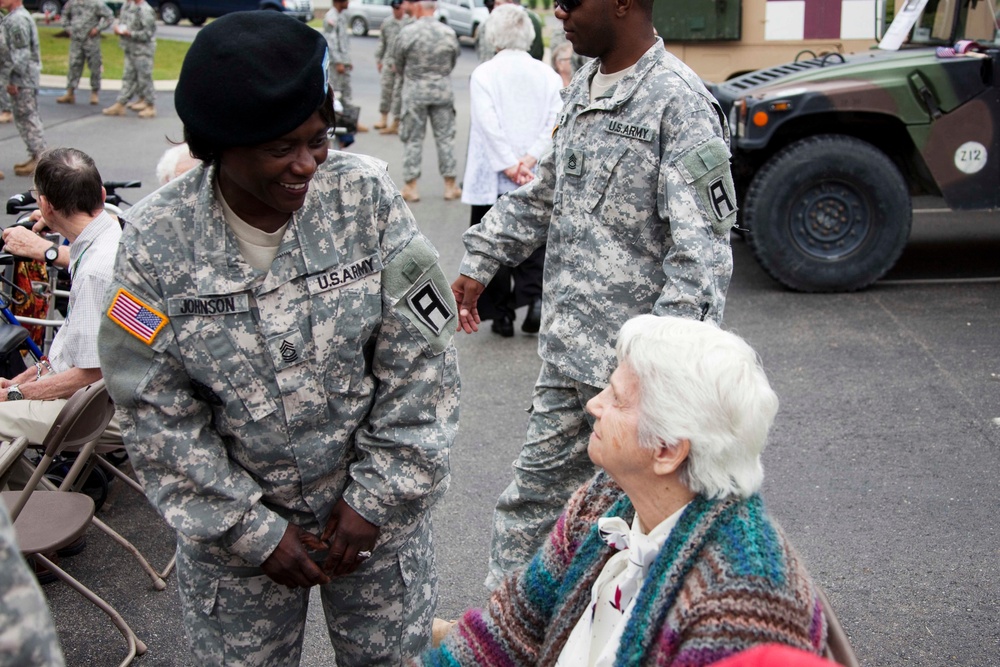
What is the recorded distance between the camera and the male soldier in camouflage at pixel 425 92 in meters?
9.62

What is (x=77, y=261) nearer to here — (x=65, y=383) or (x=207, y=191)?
(x=65, y=383)

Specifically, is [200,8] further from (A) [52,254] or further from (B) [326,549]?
(B) [326,549]

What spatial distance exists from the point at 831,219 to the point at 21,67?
7.79 meters

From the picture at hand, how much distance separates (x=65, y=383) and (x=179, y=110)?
2.25 meters

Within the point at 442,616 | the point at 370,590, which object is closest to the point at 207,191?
the point at 370,590

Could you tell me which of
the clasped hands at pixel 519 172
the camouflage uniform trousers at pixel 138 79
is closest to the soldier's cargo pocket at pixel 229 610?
the clasped hands at pixel 519 172

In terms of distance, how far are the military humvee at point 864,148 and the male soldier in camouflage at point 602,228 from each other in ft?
12.9

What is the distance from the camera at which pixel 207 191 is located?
1965mm

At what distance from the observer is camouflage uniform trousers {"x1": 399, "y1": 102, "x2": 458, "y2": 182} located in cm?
968

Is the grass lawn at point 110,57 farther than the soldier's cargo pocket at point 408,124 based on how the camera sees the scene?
Yes

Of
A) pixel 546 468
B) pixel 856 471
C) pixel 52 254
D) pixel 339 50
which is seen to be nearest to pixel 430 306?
pixel 546 468

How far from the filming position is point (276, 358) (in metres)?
1.97

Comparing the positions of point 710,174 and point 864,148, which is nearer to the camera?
point 710,174

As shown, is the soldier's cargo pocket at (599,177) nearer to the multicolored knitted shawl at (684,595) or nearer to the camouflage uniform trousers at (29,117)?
the multicolored knitted shawl at (684,595)
